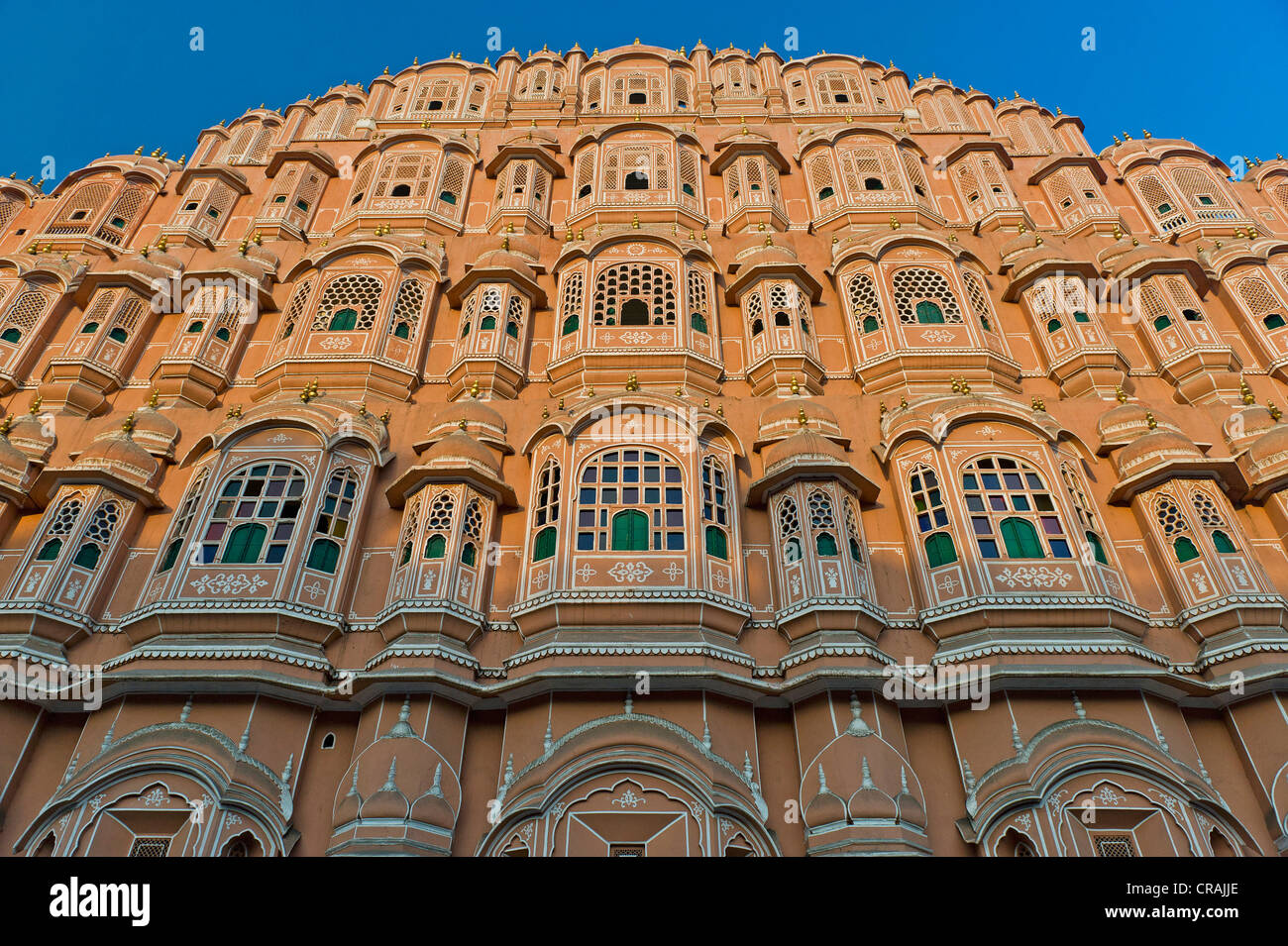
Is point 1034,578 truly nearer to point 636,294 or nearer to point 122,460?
point 636,294

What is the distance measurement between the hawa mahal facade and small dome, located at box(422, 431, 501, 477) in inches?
3.7

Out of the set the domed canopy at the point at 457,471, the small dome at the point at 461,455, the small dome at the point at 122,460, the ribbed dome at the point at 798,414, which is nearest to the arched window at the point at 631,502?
the domed canopy at the point at 457,471

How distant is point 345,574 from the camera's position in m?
14.1

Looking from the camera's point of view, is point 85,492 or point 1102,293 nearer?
point 85,492

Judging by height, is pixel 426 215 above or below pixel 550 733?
above

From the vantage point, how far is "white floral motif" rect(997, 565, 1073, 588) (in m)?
13.3

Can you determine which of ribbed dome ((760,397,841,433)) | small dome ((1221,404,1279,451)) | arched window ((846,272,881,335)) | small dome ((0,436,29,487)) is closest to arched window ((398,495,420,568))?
ribbed dome ((760,397,841,433))

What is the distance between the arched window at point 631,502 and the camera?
14023 millimetres

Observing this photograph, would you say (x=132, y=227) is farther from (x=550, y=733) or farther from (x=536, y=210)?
(x=550, y=733)

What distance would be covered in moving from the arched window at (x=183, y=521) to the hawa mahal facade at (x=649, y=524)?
0.29 ft

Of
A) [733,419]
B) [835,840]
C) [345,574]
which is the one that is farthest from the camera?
[733,419]

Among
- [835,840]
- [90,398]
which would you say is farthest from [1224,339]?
[90,398]
